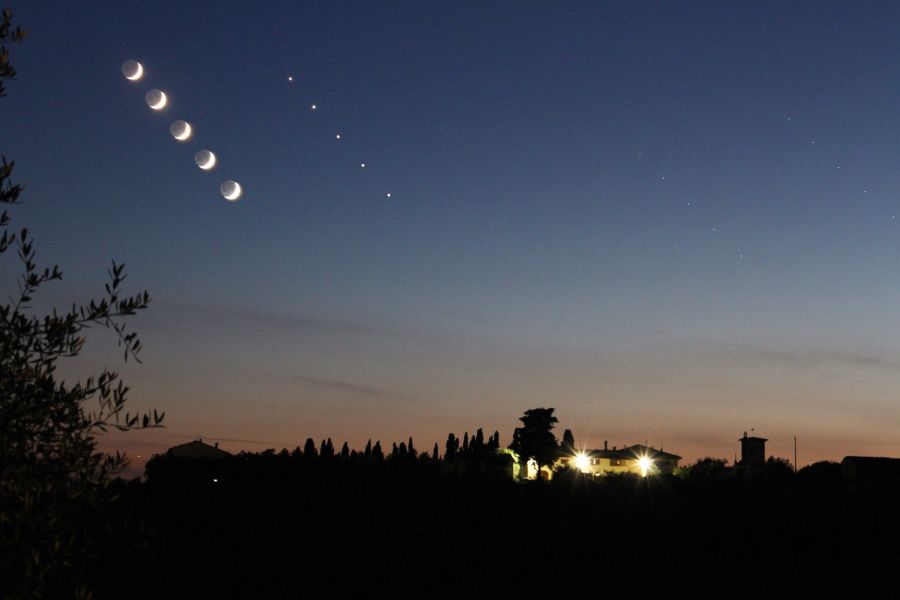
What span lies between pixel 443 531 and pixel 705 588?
20.2 metres

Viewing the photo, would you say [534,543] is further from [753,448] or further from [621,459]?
[621,459]

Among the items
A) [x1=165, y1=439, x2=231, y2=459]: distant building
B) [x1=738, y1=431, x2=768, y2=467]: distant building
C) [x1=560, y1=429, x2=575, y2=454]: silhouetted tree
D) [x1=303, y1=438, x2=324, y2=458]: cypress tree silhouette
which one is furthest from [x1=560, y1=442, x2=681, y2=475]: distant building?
[x1=165, y1=439, x2=231, y2=459]: distant building

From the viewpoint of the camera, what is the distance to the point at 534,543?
154 ft

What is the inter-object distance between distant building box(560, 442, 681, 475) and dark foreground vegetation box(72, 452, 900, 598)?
4050 cm

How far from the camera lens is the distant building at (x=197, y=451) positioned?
11338 cm

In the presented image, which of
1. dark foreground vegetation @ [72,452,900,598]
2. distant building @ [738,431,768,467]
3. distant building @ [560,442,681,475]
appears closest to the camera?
dark foreground vegetation @ [72,452,900,598]

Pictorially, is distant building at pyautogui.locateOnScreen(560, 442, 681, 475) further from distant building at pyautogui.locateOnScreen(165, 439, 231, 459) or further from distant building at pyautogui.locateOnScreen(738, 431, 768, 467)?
distant building at pyautogui.locateOnScreen(165, 439, 231, 459)

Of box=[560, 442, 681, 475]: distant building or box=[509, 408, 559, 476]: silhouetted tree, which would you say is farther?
box=[560, 442, 681, 475]: distant building

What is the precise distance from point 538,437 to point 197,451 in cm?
4625

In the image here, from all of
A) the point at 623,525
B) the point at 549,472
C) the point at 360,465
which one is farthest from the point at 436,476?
the point at 623,525

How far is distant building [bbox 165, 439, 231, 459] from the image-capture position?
→ 11338 centimetres

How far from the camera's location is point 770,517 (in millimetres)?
49469

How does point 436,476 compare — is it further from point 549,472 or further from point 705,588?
point 705,588

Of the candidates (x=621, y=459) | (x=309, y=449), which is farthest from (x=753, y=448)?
(x=309, y=449)
